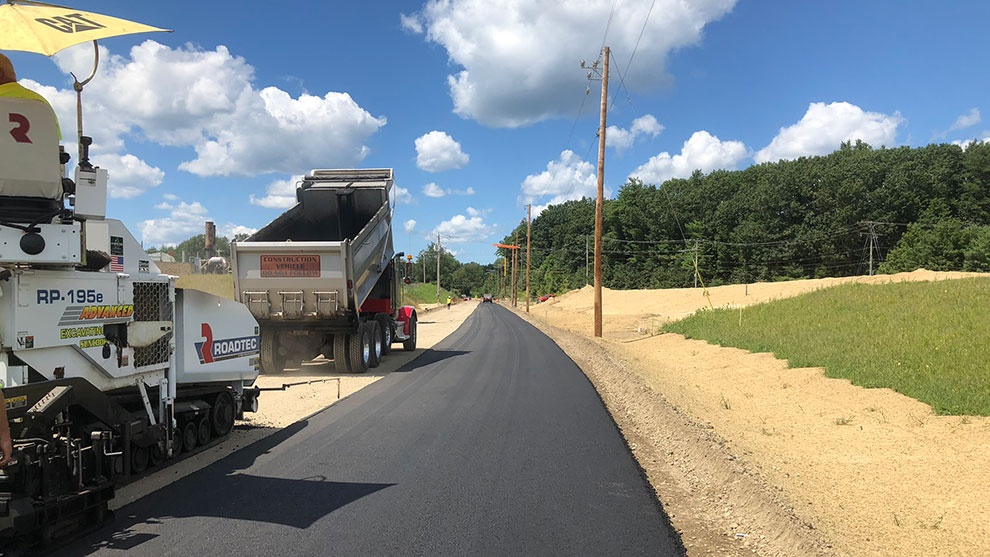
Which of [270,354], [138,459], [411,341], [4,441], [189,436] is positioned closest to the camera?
[4,441]

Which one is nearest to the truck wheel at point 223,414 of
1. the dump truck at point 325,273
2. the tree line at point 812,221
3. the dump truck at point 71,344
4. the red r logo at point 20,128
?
the dump truck at point 71,344

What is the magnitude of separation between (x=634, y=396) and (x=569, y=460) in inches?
178

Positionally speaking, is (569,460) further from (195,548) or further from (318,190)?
(318,190)

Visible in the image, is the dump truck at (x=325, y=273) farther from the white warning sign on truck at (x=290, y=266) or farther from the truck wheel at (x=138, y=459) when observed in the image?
the truck wheel at (x=138, y=459)

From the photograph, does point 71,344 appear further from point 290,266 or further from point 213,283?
point 213,283

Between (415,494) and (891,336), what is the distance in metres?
10.5

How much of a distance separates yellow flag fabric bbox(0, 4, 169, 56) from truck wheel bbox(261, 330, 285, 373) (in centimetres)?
992

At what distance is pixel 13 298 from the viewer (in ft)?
13.0

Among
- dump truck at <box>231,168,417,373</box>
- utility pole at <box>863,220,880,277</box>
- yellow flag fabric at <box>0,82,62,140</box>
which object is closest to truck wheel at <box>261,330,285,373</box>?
dump truck at <box>231,168,417,373</box>

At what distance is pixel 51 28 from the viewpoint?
3.64 m

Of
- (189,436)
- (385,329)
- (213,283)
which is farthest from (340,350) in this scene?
(213,283)

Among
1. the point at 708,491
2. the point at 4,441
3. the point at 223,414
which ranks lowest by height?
the point at 708,491

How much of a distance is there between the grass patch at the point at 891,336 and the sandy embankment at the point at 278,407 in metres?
8.59

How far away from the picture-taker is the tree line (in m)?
58.4
